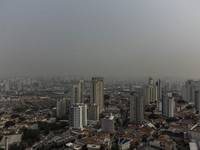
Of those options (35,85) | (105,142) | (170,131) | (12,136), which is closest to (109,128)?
(105,142)

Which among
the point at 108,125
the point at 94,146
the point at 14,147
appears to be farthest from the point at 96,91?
the point at 14,147

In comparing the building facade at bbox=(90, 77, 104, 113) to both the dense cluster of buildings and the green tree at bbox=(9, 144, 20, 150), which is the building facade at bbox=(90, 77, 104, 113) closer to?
the dense cluster of buildings

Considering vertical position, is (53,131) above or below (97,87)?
below

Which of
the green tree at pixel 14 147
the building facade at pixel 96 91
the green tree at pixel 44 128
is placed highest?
the building facade at pixel 96 91

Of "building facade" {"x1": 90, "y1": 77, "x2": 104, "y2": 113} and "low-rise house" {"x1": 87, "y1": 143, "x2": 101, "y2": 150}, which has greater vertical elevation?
"building facade" {"x1": 90, "y1": 77, "x2": 104, "y2": 113}

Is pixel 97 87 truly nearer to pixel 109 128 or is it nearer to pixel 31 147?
pixel 109 128

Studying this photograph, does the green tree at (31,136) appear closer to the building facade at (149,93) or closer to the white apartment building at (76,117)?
the white apartment building at (76,117)

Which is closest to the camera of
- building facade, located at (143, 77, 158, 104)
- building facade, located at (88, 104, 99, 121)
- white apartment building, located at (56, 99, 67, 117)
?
building facade, located at (88, 104, 99, 121)

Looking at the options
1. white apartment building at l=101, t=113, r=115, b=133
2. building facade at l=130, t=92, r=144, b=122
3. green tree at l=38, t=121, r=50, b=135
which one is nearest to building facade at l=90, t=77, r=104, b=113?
building facade at l=130, t=92, r=144, b=122

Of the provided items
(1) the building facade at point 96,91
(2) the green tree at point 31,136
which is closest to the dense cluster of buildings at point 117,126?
(1) the building facade at point 96,91

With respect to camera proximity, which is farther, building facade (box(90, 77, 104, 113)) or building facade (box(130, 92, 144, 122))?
building facade (box(90, 77, 104, 113))

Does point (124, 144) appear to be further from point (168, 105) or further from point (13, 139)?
point (168, 105)
